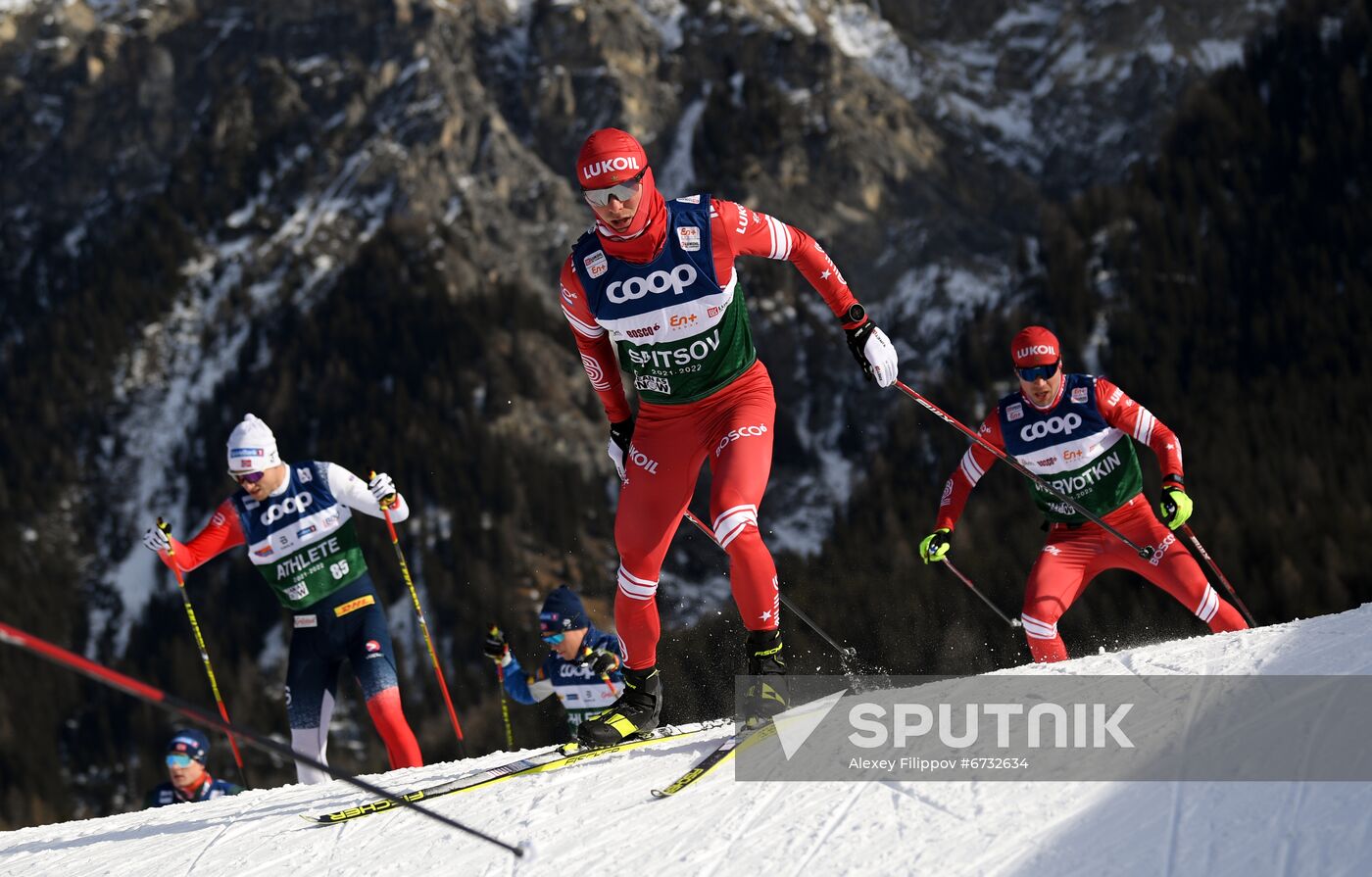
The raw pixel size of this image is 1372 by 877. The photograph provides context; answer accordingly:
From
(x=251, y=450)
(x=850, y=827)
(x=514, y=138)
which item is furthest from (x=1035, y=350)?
(x=514, y=138)

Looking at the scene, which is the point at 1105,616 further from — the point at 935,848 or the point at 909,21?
the point at 909,21

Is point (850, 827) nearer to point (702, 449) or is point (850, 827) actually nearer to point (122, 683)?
point (702, 449)

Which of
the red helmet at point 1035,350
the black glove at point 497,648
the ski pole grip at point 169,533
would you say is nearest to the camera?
the red helmet at point 1035,350

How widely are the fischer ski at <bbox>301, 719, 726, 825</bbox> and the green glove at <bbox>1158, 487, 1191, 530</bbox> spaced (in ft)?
9.11

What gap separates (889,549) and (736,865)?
5309 centimetres

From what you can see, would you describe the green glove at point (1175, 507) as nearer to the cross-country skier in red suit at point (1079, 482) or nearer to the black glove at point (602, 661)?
the cross-country skier in red suit at point (1079, 482)

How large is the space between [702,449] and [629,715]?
1.15 m

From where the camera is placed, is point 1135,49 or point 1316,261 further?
point 1135,49

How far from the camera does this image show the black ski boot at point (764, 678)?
546 centimetres

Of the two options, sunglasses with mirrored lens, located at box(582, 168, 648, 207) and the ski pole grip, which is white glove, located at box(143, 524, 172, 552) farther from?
sunglasses with mirrored lens, located at box(582, 168, 648, 207)

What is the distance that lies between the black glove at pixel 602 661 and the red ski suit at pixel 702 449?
6.66ft

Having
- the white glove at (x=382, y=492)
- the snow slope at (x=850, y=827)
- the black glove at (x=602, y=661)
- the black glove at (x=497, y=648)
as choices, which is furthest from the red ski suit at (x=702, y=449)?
the black glove at (x=497, y=648)

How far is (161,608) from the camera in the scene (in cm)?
8138

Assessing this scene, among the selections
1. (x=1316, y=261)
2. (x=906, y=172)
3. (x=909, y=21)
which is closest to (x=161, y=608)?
(x=906, y=172)
